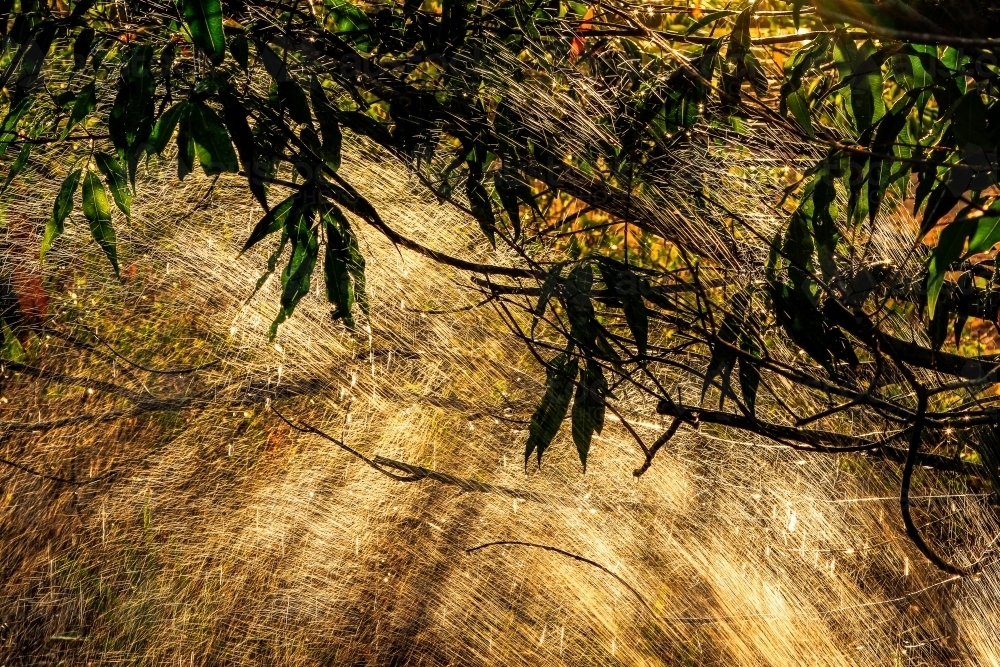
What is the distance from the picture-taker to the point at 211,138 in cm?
125

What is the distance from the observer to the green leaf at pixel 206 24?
3.76 feet

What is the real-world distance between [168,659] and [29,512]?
45 cm

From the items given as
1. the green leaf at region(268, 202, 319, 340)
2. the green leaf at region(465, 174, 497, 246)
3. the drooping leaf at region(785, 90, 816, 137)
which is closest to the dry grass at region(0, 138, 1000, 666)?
the green leaf at region(465, 174, 497, 246)

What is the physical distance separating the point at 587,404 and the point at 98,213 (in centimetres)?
83

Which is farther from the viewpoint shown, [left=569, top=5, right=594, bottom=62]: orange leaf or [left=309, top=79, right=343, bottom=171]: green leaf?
[left=569, top=5, right=594, bottom=62]: orange leaf

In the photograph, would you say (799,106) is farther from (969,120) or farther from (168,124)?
(168,124)

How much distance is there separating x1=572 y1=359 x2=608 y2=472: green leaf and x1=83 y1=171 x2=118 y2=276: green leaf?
0.75m

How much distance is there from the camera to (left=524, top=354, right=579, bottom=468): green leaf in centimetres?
164

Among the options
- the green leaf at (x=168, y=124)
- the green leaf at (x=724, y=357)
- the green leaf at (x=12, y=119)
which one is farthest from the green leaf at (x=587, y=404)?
the green leaf at (x=12, y=119)

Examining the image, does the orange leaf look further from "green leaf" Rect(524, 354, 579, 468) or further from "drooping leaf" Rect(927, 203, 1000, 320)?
"drooping leaf" Rect(927, 203, 1000, 320)

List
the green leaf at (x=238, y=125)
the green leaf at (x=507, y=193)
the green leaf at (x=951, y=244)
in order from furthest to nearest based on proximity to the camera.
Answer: the green leaf at (x=507, y=193)
the green leaf at (x=238, y=125)
the green leaf at (x=951, y=244)

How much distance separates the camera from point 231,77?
1.51m

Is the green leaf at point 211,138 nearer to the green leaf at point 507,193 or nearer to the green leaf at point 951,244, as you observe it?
the green leaf at point 507,193

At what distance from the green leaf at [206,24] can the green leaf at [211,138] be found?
11 cm
